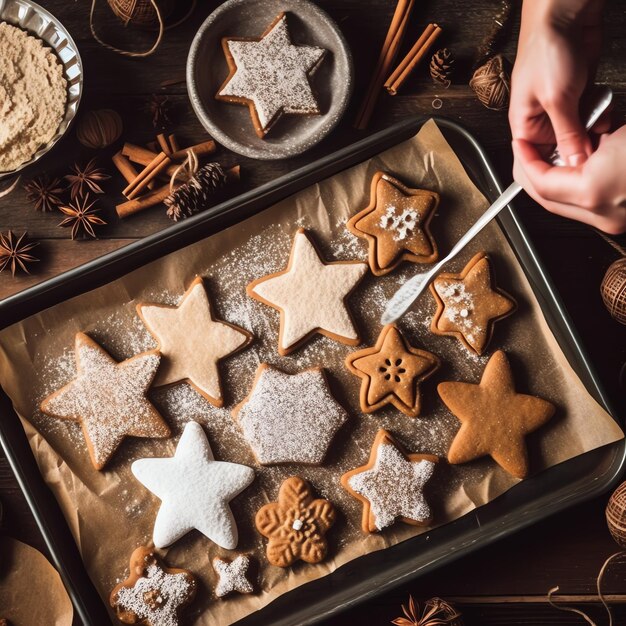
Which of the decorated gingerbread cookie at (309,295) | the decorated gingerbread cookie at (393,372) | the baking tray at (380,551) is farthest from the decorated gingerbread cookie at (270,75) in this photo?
the decorated gingerbread cookie at (393,372)

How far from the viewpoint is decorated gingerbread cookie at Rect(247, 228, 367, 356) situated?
4.83 feet

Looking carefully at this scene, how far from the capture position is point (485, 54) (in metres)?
1.57

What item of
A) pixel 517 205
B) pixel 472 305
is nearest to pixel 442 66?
pixel 517 205

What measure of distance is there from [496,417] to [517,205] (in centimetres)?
53

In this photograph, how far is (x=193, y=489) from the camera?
143cm

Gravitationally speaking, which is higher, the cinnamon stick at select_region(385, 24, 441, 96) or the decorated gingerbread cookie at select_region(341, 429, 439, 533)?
the cinnamon stick at select_region(385, 24, 441, 96)

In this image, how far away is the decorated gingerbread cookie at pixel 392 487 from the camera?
144 cm

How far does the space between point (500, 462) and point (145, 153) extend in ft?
3.64

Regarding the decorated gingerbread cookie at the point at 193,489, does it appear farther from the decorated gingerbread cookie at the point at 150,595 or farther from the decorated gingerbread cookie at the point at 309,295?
the decorated gingerbread cookie at the point at 309,295

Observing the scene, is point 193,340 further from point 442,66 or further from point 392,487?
point 442,66

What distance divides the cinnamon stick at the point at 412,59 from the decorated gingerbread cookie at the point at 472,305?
476mm

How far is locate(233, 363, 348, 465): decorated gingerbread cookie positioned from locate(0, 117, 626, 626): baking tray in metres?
0.30

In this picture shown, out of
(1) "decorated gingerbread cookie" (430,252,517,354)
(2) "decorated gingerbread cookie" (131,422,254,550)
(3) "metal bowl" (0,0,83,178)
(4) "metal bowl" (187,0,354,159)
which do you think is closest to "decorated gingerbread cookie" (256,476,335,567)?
(2) "decorated gingerbread cookie" (131,422,254,550)

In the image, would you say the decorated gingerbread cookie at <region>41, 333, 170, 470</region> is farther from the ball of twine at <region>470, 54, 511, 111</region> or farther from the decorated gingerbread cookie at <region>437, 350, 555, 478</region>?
the ball of twine at <region>470, 54, 511, 111</region>
